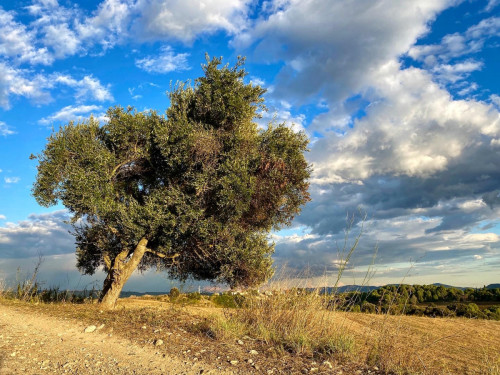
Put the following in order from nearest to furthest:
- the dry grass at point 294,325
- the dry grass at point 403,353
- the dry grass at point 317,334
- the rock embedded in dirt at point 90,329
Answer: the dry grass at point 403,353 < the dry grass at point 317,334 < the dry grass at point 294,325 < the rock embedded in dirt at point 90,329

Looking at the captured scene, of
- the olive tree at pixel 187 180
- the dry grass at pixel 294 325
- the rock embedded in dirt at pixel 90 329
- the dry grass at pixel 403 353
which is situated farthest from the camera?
the olive tree at pixel 187 180

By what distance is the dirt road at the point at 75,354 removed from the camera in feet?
19.8

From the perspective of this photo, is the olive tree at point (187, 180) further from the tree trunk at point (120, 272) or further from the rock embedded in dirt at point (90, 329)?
the rock embedded in dirt at point (90, 329)

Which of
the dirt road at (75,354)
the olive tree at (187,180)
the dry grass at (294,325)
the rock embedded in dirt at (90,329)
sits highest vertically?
the olive tree at (187,180)

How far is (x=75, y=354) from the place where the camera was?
6.92 metres

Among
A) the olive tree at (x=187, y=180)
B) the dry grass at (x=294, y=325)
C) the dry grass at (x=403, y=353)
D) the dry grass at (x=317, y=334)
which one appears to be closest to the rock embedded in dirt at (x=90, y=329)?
the dry grass at (x=317, y=334)

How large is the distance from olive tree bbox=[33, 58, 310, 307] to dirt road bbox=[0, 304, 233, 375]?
476cm

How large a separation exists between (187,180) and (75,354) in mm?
7844

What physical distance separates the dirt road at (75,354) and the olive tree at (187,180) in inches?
187

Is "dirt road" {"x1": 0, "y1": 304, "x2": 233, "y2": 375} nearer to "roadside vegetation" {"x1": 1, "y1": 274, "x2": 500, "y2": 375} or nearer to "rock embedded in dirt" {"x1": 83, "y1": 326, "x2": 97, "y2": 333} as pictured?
"rock embedded in dirt" {"x1": 83, "y1": 326, "x2": 97, "y2": 333}

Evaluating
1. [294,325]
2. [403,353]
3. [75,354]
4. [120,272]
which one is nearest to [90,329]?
[75,354]

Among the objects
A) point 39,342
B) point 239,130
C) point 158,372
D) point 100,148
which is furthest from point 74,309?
point 239,130

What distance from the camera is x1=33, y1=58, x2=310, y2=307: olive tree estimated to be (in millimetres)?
12938

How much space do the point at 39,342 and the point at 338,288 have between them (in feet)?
22.5
